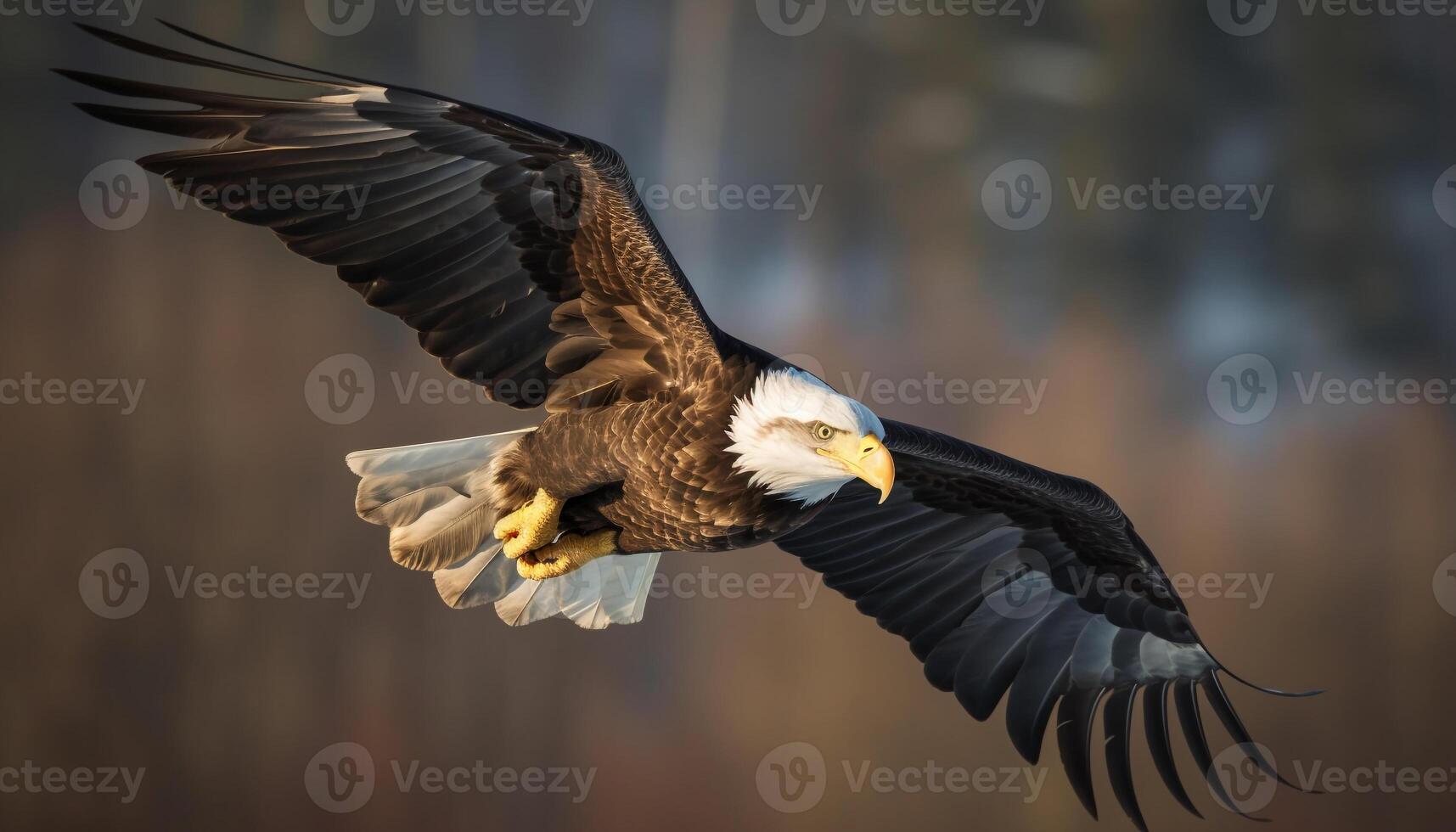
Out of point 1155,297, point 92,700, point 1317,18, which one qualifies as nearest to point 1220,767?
point 1155,297

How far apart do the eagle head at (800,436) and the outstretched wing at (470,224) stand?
150 millimetres

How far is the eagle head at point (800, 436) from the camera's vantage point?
2109mm

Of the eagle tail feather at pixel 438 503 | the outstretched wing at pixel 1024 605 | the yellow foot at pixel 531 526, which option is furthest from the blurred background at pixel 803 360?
the yellow foot at pixel 531 526

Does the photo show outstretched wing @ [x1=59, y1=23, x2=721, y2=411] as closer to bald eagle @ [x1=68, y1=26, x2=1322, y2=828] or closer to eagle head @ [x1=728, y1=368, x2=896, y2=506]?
bald eagle @ [x1=68, y1=26, x2=1322, y2=828]

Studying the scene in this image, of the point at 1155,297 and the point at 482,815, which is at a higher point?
the point at 1155,297

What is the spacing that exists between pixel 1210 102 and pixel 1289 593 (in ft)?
5.44

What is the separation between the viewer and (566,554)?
2.52 metres

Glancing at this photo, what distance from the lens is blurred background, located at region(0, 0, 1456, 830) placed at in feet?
12.1

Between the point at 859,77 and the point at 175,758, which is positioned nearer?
the point at 175,758

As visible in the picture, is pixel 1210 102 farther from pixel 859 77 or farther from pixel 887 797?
pixel 887 797

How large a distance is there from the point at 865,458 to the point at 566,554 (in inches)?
30.0

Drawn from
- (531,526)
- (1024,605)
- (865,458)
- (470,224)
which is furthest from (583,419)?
(1024,605)

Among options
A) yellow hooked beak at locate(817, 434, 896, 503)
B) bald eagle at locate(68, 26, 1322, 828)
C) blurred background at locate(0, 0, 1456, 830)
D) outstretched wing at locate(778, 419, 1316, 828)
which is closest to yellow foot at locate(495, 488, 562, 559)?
bald eagle at locate(68, 26, 1322, 828)

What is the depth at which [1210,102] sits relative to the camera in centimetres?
395
